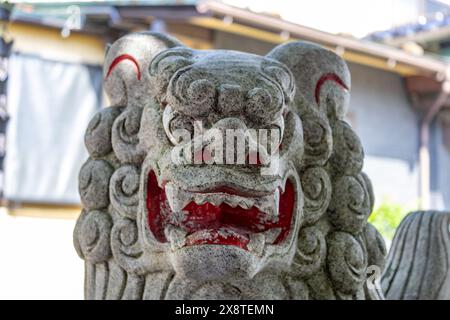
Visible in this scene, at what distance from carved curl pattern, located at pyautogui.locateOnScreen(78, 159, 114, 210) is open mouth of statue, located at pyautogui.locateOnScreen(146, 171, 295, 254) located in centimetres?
20

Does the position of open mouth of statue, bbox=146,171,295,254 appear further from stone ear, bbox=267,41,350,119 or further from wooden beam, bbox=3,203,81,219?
wooden beam, bbox=3,203,81,219

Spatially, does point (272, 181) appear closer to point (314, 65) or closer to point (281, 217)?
point (281, 217)


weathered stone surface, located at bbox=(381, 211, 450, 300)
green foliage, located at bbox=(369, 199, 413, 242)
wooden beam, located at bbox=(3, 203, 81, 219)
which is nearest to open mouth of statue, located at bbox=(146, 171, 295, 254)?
weathered stone surface, located at bbox=(381, 211, 450, 300)

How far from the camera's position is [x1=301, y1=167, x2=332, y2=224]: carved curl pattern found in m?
1.69

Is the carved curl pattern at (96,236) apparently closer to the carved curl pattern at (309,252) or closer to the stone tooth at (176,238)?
the stone tooth at (176,238)

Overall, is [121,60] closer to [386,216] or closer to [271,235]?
[271,235]

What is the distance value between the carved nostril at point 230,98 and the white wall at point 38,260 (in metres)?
3.00

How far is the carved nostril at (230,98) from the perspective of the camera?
1.49m

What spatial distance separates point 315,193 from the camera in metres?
1.71

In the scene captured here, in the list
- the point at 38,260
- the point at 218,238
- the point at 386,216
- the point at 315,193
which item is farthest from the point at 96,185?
the point at 386,216

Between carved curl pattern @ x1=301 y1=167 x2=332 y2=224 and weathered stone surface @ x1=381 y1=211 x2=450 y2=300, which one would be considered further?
weathered stone surface @ x1=381 y1=211 x2=450 y2=300

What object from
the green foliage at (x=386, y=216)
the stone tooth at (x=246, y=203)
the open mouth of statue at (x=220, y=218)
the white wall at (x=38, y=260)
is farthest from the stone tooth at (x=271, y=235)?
the green foliage at (x=386, y=216)

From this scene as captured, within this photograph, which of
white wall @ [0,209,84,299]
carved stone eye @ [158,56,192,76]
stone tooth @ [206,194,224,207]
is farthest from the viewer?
white wall @ [0,209,84,299]

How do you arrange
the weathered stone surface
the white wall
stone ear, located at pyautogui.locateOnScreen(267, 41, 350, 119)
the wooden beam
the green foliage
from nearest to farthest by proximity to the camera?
stone ear, located at pyautogui.locateOnScreen(267, 41, 350, 119) → the weathered stone surface → the white wall → the green foliage → the wooden beam
